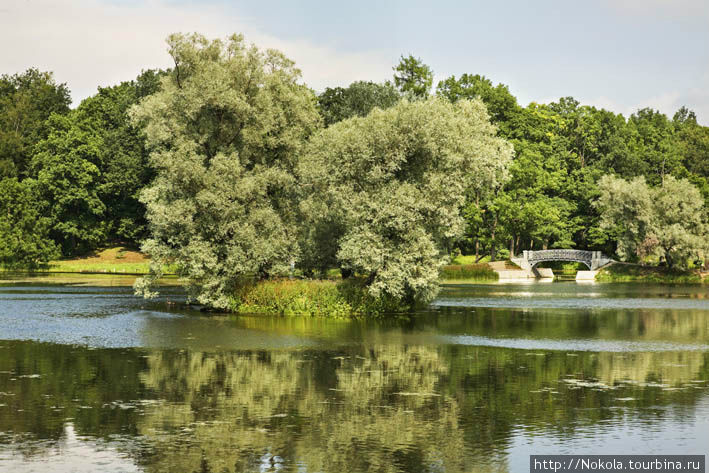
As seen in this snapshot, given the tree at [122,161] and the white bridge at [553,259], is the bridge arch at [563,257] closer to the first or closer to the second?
the white bridge at [553,259]

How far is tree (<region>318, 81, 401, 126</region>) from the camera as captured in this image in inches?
3890

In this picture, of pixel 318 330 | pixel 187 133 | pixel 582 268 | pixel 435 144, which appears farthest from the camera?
pixel 582 268

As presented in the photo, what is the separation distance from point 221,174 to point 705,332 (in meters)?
30.0

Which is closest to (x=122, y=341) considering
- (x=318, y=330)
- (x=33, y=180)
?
(x=318, y=330)

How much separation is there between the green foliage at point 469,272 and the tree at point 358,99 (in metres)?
21.4

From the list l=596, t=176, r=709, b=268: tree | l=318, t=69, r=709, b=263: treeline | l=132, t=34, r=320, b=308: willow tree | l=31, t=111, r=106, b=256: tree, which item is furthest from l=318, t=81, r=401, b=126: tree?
l=132, t=34, r=320, b=308: willow tree

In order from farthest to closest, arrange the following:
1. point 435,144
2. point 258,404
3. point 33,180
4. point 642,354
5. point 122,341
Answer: point 33,180, point 435,144, point 122,341, point 642,354, point 258,404

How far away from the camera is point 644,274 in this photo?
10569cm

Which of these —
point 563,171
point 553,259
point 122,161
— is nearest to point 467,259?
point 553,259

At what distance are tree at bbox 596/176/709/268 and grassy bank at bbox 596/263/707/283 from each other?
1.48 meters

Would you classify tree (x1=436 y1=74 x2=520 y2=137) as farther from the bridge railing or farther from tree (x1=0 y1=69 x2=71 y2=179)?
tree (x1=0 y1=69 x2=71 y2=179)

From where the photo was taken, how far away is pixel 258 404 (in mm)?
22766

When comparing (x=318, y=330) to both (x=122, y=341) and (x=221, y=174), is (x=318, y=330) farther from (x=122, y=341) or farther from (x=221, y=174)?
(x=221, y=174)

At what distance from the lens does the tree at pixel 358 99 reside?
9881cm
